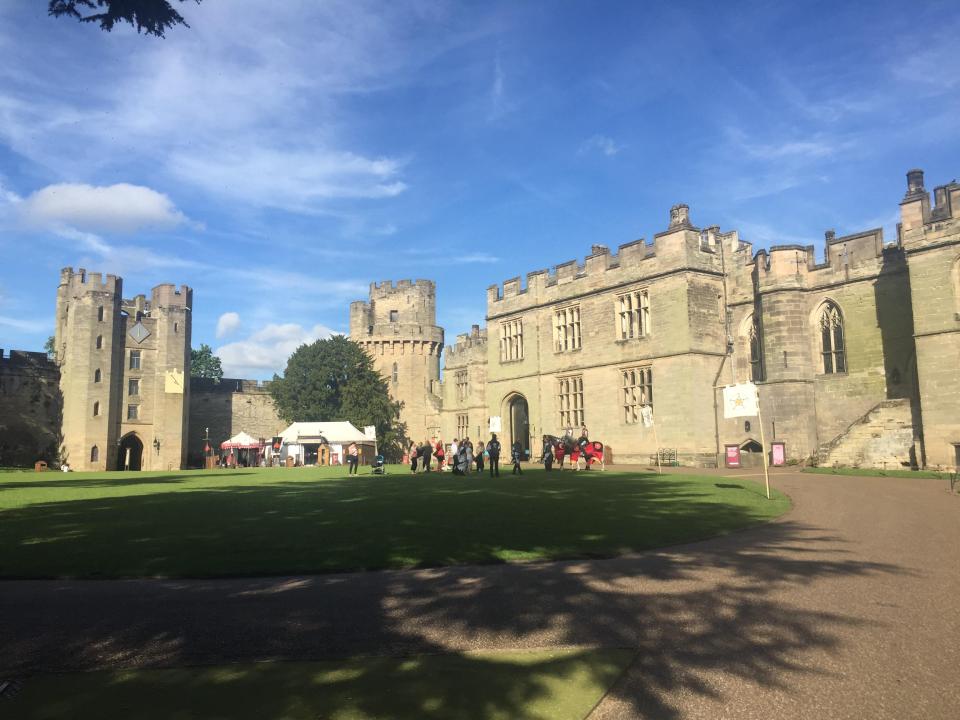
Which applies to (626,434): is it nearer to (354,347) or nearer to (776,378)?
(776,378)

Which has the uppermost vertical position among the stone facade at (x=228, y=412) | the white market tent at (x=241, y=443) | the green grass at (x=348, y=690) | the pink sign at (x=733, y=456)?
the stone facade at (x=228, y=412)

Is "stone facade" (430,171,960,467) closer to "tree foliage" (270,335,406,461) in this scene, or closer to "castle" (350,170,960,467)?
"castle" (350,170,960,467)

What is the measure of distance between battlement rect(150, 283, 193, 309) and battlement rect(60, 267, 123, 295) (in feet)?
9.35

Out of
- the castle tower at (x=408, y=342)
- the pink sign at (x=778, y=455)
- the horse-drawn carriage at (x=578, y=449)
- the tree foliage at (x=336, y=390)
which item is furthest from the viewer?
the castle tower at (x=408, y=342)

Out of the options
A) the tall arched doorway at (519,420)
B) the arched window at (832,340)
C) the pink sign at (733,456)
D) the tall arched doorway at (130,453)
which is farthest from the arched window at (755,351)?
the tall arched doorway at (130,453)

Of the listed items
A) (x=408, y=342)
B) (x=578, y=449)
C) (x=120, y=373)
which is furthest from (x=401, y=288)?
(x=578, y=449)

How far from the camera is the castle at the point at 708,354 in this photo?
26.4m

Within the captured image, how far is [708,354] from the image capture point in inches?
1321

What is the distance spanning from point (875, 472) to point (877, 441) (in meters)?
3.68

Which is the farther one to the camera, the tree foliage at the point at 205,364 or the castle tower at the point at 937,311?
the tree foliage at the point at 205,364

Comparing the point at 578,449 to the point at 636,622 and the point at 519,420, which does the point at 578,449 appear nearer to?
the point at 519,420

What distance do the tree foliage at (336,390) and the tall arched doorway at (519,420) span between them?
19.7 m

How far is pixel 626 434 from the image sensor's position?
35.7 m

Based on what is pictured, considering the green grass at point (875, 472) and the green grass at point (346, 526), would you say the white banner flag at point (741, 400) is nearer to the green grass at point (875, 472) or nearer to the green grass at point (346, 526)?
the green grass at point (346, 526)
